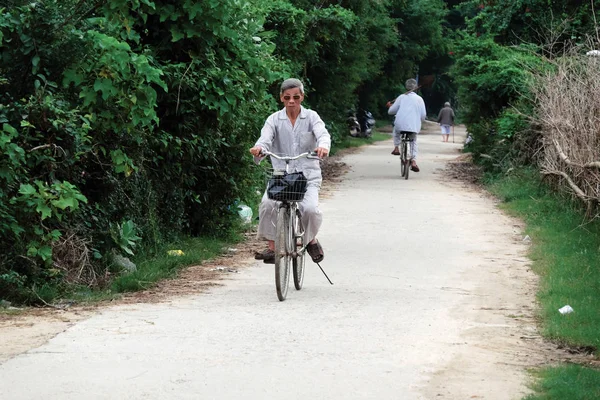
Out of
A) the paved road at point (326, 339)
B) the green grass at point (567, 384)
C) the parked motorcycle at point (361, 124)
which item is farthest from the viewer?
the parked motorcycle at point (361, 124)

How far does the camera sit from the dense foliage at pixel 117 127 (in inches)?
371

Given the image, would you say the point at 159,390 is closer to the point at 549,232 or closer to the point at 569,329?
the point at 569,329

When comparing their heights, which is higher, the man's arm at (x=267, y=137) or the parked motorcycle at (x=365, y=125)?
the man's arm at (x=267, y=137)

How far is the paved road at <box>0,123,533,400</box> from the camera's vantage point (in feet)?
21.3

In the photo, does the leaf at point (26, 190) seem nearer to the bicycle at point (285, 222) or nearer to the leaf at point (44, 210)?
the leaf at point (44, 210)

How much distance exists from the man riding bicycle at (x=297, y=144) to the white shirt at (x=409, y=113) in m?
12.7

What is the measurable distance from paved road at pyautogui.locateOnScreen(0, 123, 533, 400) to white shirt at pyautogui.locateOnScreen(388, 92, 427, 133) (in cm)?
980

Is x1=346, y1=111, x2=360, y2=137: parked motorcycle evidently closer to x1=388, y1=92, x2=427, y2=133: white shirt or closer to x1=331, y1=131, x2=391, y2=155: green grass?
x1=331, y1=131, x2=391, y2=155: green grass

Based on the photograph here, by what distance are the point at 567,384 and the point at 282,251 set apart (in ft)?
11.1

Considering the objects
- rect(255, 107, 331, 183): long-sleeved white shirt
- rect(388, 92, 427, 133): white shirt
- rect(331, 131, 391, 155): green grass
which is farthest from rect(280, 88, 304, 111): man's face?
rect(331, 131, 391, 155): green grass

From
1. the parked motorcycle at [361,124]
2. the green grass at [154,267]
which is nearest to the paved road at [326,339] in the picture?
the green grass at [154,267]

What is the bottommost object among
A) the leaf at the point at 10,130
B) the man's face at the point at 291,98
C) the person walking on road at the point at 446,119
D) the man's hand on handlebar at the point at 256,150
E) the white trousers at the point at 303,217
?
the person walking on road at the point at 446,119

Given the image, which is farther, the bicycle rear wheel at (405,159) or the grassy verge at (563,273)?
the bicycle rear wheel at (405,159)

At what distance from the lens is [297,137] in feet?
33.7
